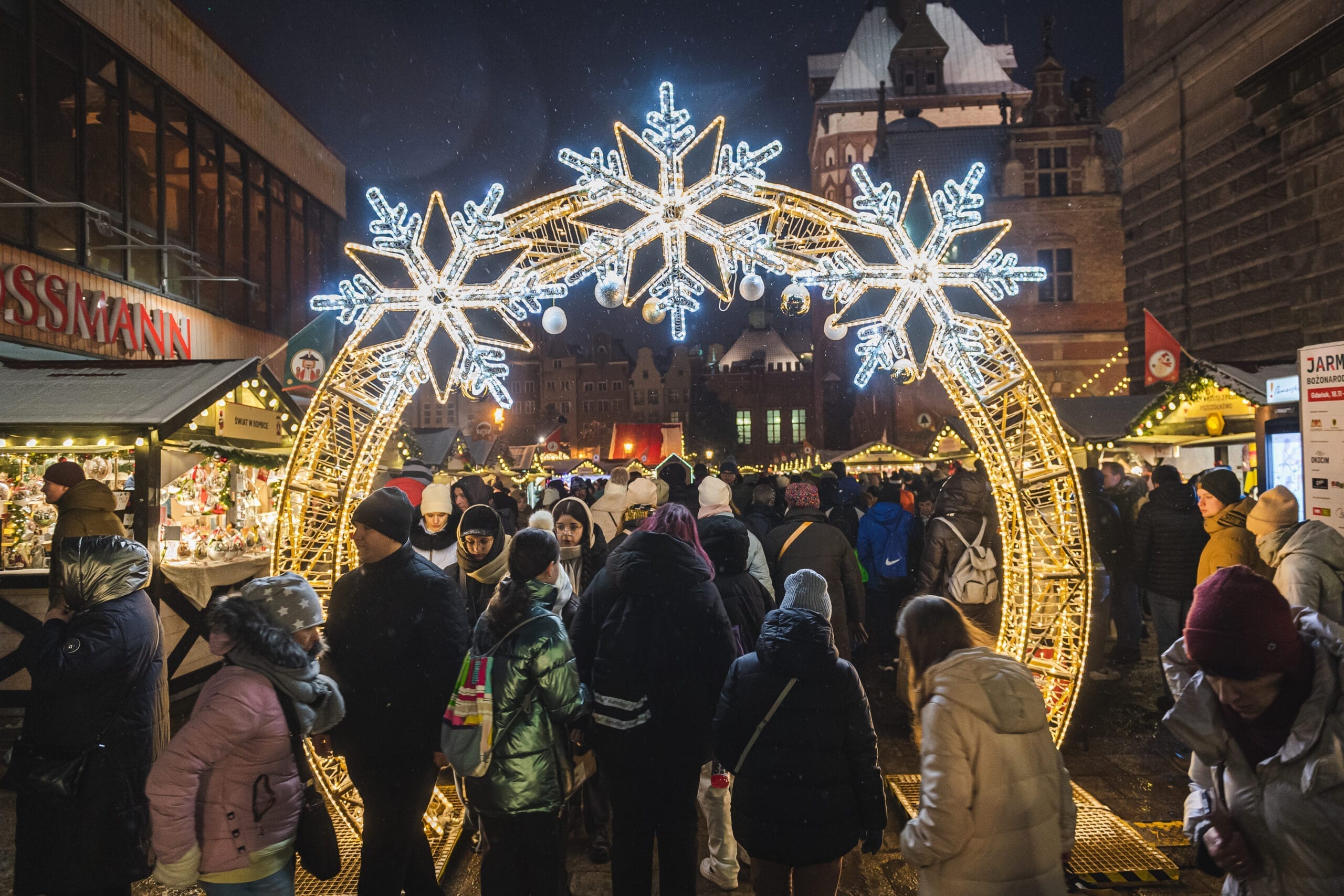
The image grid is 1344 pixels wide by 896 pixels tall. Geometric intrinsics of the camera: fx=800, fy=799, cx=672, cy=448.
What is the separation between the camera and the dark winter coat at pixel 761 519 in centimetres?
731

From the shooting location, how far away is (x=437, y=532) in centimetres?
594

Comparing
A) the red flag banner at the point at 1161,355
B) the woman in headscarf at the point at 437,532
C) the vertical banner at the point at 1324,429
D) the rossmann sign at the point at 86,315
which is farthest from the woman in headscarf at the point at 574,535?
the red flag banner at the point at 1161,355

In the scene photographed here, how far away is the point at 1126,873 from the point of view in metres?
4.27

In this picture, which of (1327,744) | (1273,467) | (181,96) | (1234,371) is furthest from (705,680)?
(181,96)

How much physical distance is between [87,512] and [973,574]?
6.47 metres

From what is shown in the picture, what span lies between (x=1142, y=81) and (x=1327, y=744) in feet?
62.7

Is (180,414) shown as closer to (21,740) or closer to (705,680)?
(21,740)

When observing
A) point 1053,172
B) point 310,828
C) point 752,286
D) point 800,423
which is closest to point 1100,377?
point 1053,172

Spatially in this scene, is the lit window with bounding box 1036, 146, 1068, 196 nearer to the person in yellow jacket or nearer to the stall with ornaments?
the person in yellow jacket

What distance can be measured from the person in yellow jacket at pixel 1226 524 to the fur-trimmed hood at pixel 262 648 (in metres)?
5.97

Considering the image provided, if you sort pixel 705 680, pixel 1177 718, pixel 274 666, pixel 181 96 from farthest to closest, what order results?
pixel 181 96 → pixel 705 680 → pixel 274 666 → pixel 1177 718

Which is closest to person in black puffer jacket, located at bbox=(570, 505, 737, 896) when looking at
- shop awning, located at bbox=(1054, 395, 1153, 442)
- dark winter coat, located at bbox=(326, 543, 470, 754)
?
dark winter coat, located at bbox=(326, 543, 470, 754)

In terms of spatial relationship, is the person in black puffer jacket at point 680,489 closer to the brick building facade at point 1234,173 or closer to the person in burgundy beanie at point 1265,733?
the person in burgundy beanie at point 1265,733

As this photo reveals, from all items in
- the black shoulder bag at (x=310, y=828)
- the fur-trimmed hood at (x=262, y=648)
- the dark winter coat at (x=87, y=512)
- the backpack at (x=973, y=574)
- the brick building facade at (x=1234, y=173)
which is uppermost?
the brick building facade at (x=1234, y=173)
